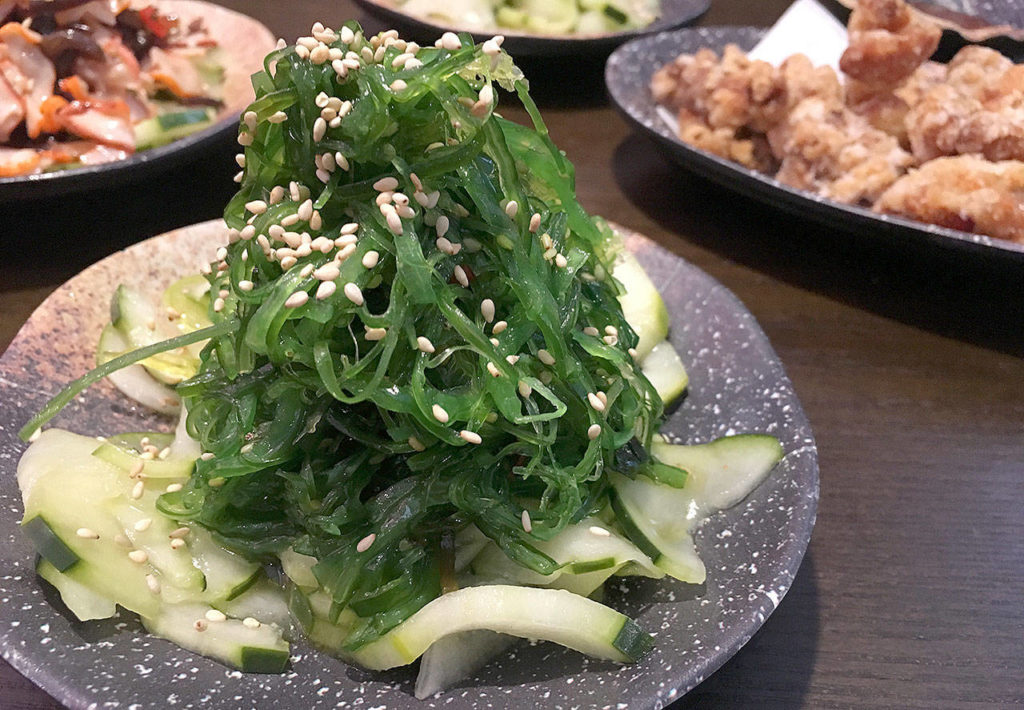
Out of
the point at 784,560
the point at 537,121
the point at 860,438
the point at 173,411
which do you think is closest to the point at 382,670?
the point at 784,560

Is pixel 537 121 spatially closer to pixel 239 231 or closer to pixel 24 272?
pixel 239 231

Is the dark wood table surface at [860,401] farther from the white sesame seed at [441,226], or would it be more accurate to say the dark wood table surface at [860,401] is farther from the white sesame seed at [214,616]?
the white sesame seed at [441,226]

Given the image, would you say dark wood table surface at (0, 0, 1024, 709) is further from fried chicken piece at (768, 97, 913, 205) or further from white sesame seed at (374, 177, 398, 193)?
white sesame seed at (374, 177, 398, 193)

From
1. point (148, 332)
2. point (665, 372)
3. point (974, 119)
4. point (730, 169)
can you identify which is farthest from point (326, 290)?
point (974, 119)

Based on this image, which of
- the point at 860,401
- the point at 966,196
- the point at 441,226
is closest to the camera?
the point at 441,226

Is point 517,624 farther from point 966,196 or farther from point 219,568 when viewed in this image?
point 966,196
